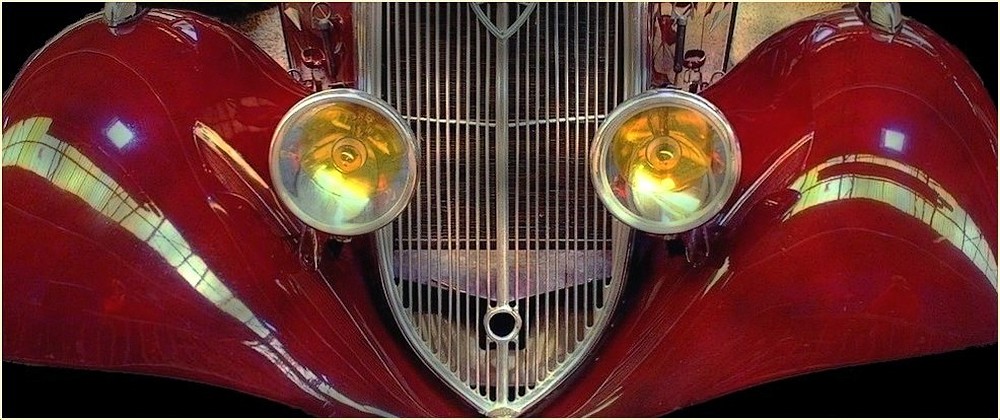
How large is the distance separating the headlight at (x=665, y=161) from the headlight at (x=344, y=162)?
0.37 metres

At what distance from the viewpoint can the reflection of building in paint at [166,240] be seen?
73.7 inches

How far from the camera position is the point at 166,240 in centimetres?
188

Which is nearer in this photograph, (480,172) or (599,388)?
(599,388)

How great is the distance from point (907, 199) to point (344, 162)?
1.04m

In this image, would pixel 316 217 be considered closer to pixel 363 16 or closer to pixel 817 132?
pixel 363 16

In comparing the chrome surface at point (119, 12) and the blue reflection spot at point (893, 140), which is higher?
the chrome surface at point (119, 12)

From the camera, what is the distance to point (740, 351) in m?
1.90

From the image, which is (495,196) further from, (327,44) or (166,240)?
(166,240)

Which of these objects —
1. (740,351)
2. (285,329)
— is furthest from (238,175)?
(740,351)

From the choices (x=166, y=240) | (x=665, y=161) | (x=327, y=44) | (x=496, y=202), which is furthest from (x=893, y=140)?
(x=166, y=240)

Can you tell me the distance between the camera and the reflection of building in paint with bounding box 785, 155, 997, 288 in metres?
1.91

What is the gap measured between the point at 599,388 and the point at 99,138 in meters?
1.05

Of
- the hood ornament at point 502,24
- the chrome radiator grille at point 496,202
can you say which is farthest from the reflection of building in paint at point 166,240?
the hood ornament at point 502,24

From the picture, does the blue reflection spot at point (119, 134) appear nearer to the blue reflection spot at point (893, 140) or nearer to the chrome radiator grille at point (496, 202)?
the chrome radiator grille at point (496, 202)
